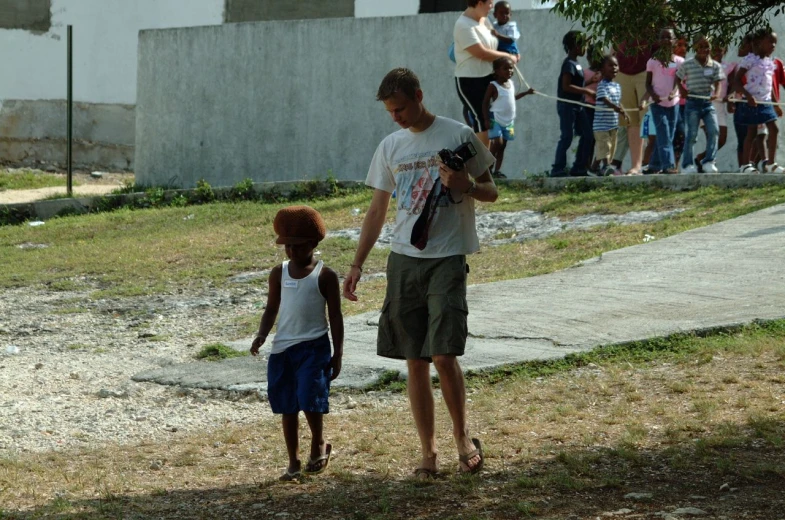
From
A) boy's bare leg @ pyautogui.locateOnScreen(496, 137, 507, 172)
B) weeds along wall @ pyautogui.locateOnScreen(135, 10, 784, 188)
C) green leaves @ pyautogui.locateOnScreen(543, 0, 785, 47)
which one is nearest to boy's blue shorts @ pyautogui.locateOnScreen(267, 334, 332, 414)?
green leaves @ pyautogui.locateOnScreen(543, 0, 785, 47)

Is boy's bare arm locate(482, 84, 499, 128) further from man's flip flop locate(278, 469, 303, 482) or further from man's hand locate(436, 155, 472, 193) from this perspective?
man's flip flop locate(278, 469, 303, 482)

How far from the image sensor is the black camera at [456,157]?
4.77 metres

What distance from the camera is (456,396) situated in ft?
16.0

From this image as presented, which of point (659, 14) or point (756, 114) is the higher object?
point (659, 14)

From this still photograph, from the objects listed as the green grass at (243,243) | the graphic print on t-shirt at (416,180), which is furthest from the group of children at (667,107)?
the graphic print on t-shirt at (416,180)

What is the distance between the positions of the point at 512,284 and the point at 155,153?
9387mm

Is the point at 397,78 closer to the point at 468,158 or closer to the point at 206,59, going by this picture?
the point at 468,158

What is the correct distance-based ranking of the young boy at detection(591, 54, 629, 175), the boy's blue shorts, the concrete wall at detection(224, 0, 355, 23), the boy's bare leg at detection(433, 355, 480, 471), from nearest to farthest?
the boy's bare leg at detection(433, 355, 480, 471) → the boy's blue shorts → the young boy at detection(591, 54, 629, 175) → the concrete wall at detection(224, 0, 355, 23)

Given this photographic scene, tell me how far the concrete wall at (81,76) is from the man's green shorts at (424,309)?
16.4 meters

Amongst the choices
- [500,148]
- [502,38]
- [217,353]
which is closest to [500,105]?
[500,148]

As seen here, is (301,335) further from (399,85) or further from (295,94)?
(295,94)

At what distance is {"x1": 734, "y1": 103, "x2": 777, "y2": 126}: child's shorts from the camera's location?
12219mm

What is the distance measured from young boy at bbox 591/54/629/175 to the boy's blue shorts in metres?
8.18

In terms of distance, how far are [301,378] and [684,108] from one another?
8817mm
